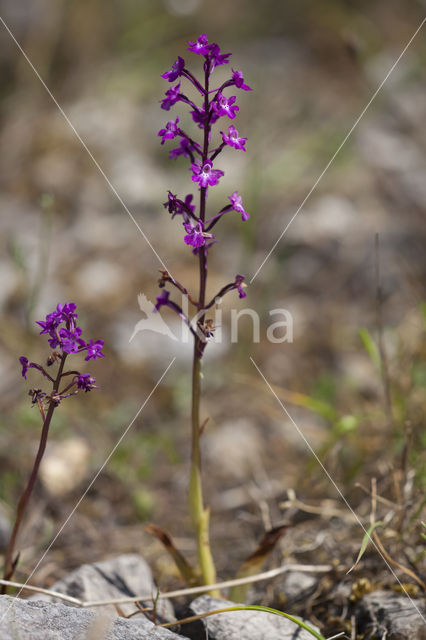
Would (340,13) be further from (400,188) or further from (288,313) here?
(288,313)

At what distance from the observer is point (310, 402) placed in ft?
10.5

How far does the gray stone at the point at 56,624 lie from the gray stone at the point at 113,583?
0.26 meters

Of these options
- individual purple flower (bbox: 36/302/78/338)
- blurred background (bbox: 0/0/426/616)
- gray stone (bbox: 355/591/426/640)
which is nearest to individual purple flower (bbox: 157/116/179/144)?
individual purple flower (bbox: 36/302/78/338)

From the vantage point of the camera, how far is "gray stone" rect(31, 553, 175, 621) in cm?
237

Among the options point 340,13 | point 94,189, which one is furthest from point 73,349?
point 340,13

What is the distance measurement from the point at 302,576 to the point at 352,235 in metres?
2.99

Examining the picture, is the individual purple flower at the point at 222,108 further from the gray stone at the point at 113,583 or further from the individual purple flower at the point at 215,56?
the gray stone at the point at 113,583

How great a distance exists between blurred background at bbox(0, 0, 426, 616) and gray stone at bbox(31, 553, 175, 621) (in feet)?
1.06

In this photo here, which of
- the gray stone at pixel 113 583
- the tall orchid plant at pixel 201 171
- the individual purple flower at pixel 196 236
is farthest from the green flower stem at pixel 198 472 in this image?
the gray stone at pixel 113 583

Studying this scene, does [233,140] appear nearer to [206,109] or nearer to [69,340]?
[206,109]

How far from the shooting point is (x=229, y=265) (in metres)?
4.80

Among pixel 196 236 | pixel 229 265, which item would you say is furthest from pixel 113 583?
pixel 229 265

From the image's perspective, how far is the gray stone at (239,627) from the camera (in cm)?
212

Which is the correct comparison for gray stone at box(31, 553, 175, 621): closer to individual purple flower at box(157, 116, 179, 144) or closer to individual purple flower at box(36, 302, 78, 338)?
individual purple flower at box(36, 302, 78, 338)
